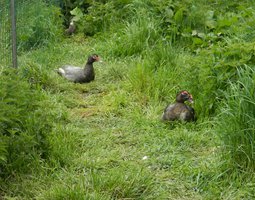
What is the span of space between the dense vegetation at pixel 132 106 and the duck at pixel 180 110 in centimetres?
9

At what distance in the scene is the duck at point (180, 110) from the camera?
7.27 meters

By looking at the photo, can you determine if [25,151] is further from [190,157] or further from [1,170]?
[190,157]

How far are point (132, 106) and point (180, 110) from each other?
0.88 m

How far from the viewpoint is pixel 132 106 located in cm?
801

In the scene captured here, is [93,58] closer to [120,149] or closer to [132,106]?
[132,106]

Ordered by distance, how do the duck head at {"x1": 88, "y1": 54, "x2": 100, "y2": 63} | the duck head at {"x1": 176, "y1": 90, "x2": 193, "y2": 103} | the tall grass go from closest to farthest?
the tall grass → the duck head at {"x1": 176, "y1": 90, "x2": 193, "y2": 103} → the duck head at {"x1": 88, "y1": 54, "x2": 100, "y2": 63}

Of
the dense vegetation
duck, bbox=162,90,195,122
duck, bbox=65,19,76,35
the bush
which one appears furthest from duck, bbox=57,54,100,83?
duck, bbox=65,19,76,35

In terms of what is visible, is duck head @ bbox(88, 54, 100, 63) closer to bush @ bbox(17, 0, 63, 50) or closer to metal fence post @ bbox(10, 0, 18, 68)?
metal fence post @ bbox(10, 0, 18, 68)

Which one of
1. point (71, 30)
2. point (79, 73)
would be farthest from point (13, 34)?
point (71, 30)

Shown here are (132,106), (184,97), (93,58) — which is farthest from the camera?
(93,58)

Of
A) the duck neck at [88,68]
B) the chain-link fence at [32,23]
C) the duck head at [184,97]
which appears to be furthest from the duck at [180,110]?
the chain-link fence at [32,23]

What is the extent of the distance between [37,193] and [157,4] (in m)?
5.61

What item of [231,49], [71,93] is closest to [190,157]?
[231,49]

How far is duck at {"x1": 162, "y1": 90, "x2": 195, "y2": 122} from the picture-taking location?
23.9 ft
